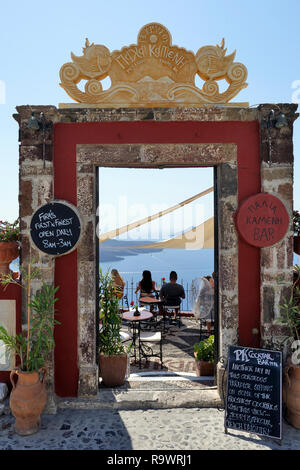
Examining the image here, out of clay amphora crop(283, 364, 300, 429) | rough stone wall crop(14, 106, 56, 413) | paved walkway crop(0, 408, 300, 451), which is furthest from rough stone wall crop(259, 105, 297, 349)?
rough stone wall crop(14, 106, 56, 413)

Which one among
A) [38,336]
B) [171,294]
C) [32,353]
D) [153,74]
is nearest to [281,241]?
[153,74]

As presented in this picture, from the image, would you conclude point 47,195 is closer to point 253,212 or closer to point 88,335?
point 88,335

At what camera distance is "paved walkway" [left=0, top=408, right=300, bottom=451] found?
3.28 meters

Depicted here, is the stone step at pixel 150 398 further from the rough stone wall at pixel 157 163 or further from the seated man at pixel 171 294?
the seated man at pixel 171 294

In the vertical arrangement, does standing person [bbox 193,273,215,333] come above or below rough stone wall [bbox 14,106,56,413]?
below

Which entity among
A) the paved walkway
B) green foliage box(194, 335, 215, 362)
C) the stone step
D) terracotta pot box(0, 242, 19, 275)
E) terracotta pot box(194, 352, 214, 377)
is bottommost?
the paved walkway

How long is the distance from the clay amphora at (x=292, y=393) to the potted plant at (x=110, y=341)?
1971 mm

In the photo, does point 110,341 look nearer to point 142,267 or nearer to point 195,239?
point 195,239

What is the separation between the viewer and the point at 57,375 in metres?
4.09

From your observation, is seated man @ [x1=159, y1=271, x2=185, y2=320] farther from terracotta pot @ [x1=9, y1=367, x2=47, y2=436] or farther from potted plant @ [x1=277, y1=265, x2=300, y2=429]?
terracotta pot @ [x1=9, y1=367, x2=47, y2=436]

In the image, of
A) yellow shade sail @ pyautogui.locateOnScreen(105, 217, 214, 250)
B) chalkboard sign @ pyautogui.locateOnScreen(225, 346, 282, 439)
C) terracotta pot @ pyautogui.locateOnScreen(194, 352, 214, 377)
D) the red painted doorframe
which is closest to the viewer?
chalkboard sign @ pyautogui.locateOnScreen(225, 346, 282, 439)

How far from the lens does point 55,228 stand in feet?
13.0

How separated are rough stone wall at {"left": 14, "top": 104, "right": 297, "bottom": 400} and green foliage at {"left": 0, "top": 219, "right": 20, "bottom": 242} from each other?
20cm
